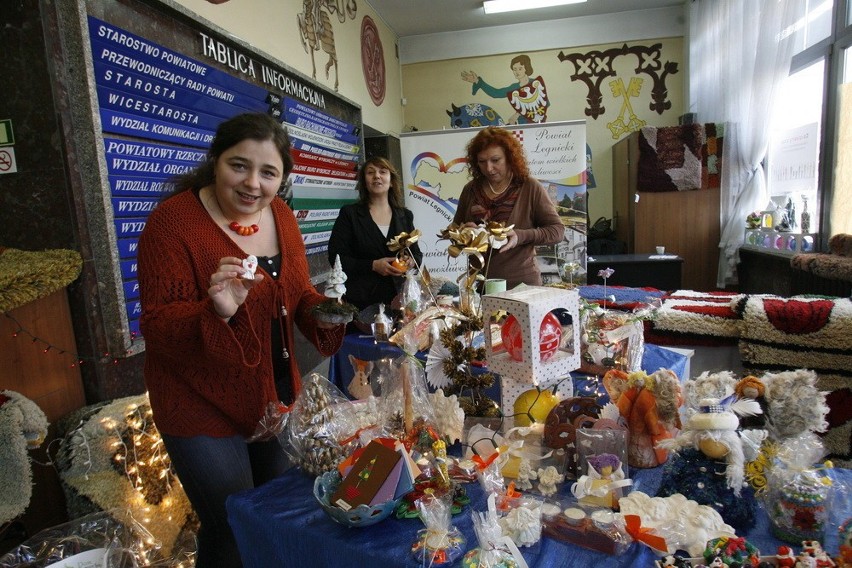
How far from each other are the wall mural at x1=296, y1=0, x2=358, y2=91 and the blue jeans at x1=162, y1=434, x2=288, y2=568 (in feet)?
12.5

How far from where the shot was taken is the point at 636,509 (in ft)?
3.10

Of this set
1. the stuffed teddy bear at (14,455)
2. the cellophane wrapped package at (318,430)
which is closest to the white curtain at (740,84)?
the cellophane wrapped package at (318,430)

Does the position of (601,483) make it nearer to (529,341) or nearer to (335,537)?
(529,341)

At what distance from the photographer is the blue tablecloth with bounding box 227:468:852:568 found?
904 mm

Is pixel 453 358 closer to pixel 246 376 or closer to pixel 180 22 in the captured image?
pixel 246 376

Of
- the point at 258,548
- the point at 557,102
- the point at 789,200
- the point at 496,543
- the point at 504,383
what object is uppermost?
the point at 557,102

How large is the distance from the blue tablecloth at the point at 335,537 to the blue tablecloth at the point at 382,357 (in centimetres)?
67

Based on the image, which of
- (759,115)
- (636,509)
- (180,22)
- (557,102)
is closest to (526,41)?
(557,102)

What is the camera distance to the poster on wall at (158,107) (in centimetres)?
211

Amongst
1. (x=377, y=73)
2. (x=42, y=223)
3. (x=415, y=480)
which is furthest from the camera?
(x=377, y=73)

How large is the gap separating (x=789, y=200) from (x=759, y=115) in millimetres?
889

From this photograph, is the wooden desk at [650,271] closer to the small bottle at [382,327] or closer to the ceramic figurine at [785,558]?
the small bottle at [382,327]

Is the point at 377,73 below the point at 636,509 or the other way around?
the other way around

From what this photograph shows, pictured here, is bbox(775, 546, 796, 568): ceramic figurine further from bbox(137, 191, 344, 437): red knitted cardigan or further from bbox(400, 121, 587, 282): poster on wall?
bbox(400, 121, 587, 282): poster on wall
